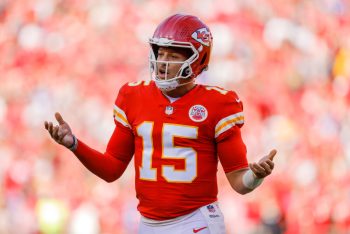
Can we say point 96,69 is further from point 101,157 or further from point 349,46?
point 101,157

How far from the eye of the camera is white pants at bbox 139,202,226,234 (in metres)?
3.18

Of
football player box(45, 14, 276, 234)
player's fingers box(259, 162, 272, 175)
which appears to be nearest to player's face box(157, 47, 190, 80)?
football player box(45, 14, 276, 234)

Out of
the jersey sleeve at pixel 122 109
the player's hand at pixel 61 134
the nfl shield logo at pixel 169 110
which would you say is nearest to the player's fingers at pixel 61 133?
the player's hand at pixel 61 134

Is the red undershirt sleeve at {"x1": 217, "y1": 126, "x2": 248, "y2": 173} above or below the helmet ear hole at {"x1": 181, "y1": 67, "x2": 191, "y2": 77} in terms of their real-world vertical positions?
below

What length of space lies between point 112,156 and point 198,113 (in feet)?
1.38

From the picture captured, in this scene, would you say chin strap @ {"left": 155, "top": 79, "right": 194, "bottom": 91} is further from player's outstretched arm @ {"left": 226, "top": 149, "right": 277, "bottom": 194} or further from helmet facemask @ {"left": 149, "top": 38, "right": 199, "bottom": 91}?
player's outstretched arm @ {"left": 226, "top": 149, "right": 277, "bottom": 194}

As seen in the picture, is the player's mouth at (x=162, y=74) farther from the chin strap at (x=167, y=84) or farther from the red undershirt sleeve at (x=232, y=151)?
the red undershirt sleeve at (x=232, y=151)

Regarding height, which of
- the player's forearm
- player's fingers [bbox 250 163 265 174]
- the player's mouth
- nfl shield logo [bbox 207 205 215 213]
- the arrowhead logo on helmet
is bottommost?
nfl shield logo [bbox 207 205 215 213]

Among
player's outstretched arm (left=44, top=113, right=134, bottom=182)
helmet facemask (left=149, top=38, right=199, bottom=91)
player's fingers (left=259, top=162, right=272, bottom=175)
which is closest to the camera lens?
player's fingers (left=259, top=162, right=272, bottom=175)

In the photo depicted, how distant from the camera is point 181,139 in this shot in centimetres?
317

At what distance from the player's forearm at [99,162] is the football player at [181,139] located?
24mm

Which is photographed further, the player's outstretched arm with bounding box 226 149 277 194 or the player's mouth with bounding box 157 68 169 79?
the player's mouth with bounding box 157 68 169 79

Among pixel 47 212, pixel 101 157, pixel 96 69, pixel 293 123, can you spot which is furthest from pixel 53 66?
pixel 101 157

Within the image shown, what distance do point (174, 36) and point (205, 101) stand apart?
26 cm
